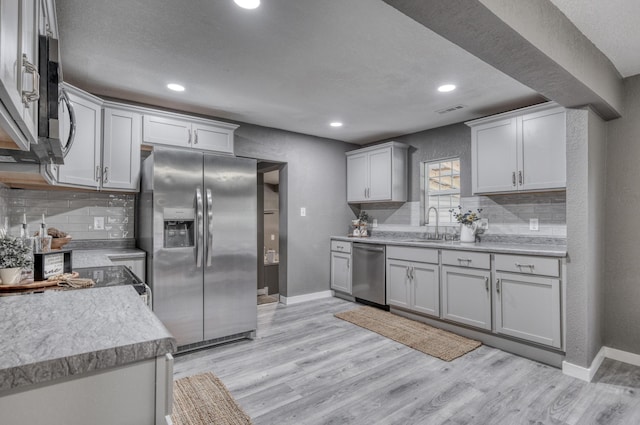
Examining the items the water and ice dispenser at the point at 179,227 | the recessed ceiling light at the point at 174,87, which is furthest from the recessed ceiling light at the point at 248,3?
the water and ice dispenser at the point at 179,227

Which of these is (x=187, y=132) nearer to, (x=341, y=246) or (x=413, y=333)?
(x=341, y=246)

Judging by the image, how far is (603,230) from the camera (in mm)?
2863

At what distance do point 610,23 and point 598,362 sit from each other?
2.48 metres

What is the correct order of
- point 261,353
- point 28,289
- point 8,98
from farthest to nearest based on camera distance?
point 261,353 < point 28,289 < point 8,98

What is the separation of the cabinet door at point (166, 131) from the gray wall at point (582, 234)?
3.43 meters

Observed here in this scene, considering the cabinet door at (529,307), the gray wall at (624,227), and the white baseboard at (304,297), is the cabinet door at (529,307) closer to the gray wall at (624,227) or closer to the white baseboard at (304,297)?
the gray wall at (624,227)

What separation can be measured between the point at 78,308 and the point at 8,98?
75 centimetres

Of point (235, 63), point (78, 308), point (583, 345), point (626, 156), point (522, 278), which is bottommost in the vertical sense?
point (583, 345)

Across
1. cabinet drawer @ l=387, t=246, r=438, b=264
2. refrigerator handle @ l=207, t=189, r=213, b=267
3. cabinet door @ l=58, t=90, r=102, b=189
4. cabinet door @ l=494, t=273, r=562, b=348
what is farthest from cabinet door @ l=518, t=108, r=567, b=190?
cabinet door @ l=58, t=90, r=102, b=189

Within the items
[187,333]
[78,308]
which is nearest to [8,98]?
[78,308]

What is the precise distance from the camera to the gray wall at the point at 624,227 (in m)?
2.76

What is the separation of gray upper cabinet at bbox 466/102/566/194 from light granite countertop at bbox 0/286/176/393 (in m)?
3.39

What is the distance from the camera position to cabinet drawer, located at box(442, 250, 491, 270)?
316 centimetres

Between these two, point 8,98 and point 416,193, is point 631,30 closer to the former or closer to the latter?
point 416,193
